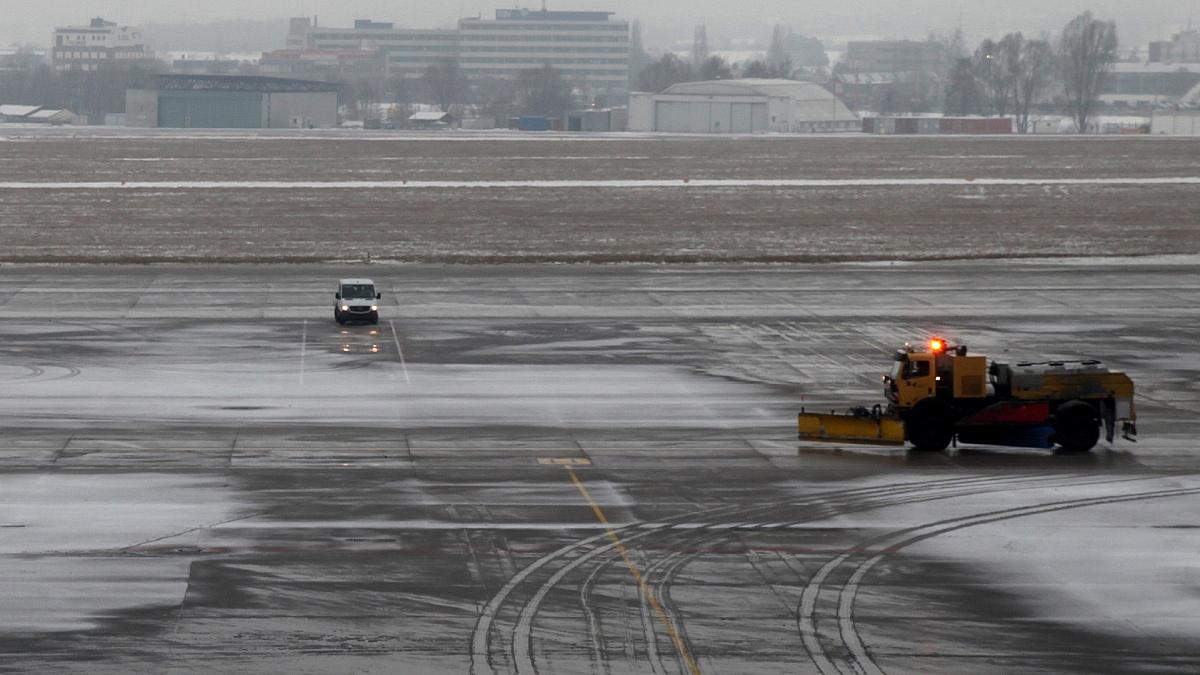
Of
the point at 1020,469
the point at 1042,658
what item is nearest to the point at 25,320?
the point at 1020,469

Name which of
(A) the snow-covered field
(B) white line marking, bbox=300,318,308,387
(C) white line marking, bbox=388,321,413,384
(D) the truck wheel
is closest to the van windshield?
(C) white line marking, bbox=388,321,413,384

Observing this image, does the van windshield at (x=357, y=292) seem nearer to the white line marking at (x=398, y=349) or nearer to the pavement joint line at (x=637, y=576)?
the white line marking at (x=398, y=349)

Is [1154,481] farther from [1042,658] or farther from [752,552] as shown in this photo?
[1042,658]

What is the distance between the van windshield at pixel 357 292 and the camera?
1864 inches

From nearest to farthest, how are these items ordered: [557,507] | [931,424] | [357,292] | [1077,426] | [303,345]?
[557,507] → [1077,426] → [931,424] → [303,345] → [357,292]

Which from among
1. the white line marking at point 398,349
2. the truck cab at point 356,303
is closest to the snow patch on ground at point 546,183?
the truck cab at point 356,303

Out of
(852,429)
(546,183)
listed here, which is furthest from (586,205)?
(852,429)

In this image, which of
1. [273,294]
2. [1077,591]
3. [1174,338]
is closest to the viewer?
[1077,591]

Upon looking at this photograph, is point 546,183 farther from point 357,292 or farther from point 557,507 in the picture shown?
point 557,507

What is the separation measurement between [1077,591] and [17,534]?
1438 cm

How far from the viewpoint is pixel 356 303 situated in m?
46.8

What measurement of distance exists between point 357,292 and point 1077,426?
2297cm

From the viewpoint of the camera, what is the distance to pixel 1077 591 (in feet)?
70.6

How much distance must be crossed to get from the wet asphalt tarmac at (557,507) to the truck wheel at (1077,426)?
40cm
